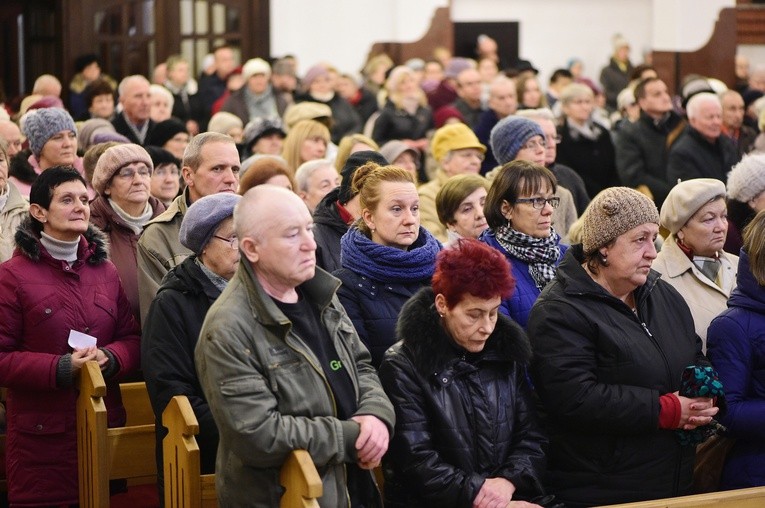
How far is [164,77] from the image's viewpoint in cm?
1274

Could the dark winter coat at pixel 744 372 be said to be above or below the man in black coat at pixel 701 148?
below

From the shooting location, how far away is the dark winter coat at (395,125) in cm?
1035

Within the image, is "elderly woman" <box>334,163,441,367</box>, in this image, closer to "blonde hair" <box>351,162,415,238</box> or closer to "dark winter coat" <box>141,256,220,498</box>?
"blonde hair" <box>351,162,415,238</box>

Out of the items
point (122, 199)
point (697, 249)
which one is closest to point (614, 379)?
point (697, 249)

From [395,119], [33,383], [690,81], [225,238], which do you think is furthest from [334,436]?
[690,81]

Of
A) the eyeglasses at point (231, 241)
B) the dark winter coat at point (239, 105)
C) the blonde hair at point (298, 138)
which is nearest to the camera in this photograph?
the eyeglasses at point (231, 241)

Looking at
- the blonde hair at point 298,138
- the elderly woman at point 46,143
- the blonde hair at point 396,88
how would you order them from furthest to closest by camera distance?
the blonde hair at point 396,88, the blonde hair at point 298,138, the elderly woman at point 46,143

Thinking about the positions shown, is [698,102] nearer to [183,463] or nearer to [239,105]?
[239,105]

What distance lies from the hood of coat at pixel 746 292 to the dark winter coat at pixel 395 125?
20.2ft

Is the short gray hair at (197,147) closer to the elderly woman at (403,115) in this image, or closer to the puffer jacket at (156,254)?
the puffer jacket at (156,254)

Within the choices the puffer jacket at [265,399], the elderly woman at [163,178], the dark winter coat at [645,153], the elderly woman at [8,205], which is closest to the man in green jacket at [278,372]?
the puffer jacket at [265,399]

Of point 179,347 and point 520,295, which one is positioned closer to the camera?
point 179,347

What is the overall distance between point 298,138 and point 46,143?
1.58 m

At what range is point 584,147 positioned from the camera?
869 cm
